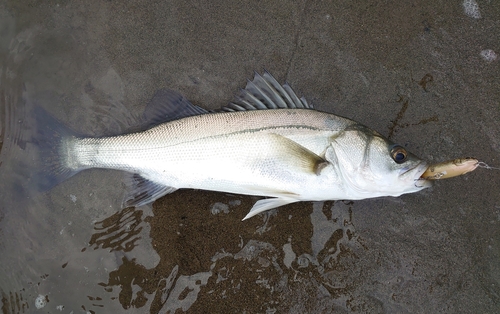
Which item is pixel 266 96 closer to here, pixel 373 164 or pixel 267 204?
pixel 267 204

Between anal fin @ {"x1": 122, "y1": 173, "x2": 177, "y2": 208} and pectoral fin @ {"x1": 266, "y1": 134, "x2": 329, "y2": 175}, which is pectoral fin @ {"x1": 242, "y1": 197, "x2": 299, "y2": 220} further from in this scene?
anal fin @ {"x1": 122, "y1": 173, "x2": 177, "y2": 208}

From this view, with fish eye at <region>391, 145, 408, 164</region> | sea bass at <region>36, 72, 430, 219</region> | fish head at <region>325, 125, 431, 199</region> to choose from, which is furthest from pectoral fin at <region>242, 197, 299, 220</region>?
Answer: fish eye at <region>391, 145, 408, 164</region>

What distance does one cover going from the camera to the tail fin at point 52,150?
2.99 m

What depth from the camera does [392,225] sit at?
3084 millimetres

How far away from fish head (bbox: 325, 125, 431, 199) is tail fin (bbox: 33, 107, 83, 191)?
2.23 meters

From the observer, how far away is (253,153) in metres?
2.76

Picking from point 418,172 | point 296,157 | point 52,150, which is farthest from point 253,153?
point 52,150

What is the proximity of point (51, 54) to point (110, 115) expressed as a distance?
0.79 m

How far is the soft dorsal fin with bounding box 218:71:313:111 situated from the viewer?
2.90 m

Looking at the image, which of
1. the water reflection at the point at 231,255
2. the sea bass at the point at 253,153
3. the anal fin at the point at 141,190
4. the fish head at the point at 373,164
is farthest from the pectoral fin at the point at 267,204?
the anal fin at the point at 141,190

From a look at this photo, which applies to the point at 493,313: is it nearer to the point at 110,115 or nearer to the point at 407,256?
the point at 407,256

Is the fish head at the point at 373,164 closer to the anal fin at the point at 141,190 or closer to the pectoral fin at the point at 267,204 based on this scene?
the pectoral fin at the point at 267,204

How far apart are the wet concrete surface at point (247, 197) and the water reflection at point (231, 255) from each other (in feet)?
0.04

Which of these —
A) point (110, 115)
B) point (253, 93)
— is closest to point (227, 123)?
point (253, 93)
